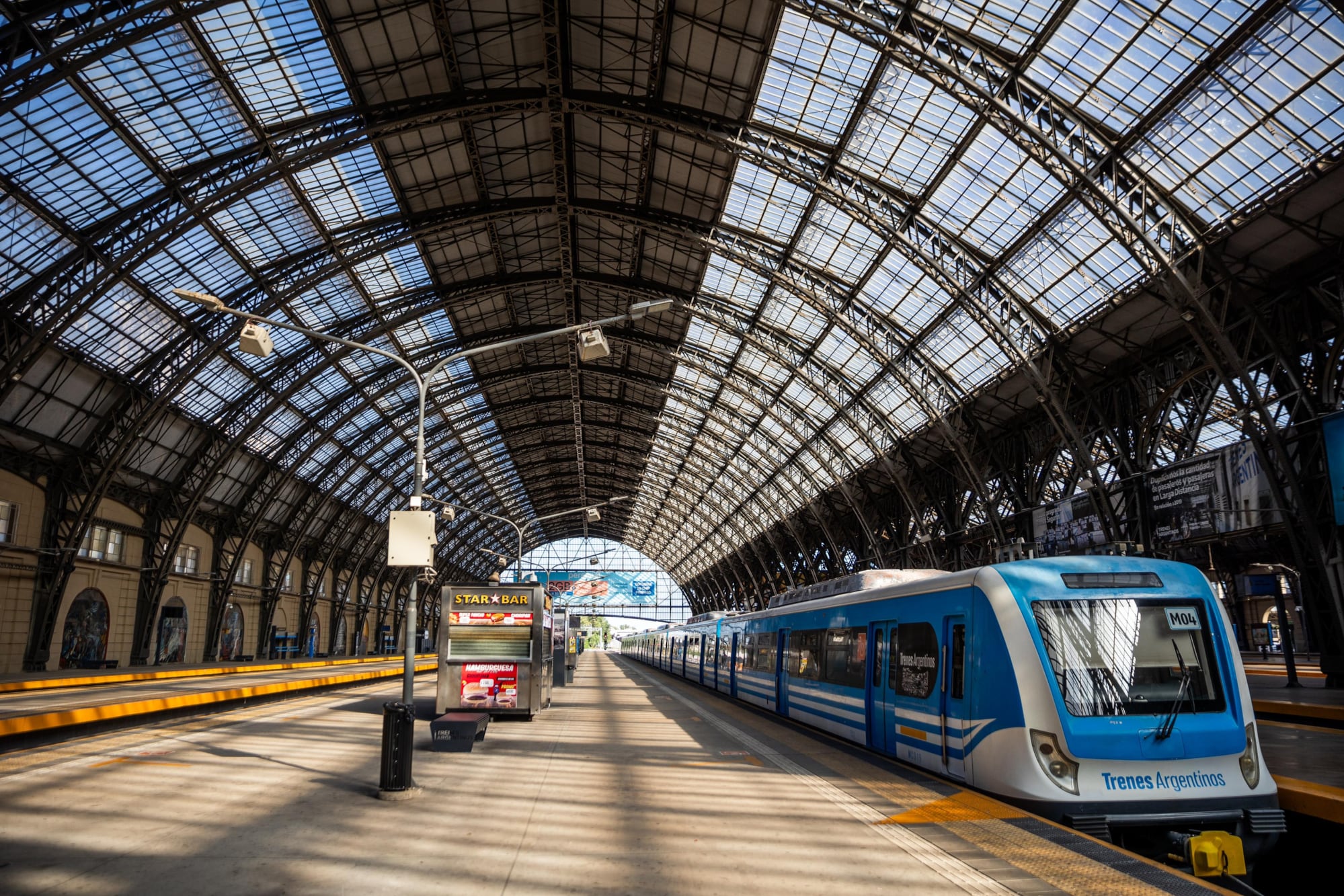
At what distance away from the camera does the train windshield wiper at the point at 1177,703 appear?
913cm

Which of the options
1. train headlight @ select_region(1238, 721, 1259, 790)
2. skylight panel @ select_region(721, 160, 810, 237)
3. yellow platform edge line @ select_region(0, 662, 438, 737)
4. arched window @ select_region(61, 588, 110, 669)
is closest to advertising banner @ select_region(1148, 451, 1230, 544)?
skylight panel @ select_region(721, 160, 810, 237)

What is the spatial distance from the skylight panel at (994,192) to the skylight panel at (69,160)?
2678 cm

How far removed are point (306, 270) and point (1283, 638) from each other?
→ 37368mm

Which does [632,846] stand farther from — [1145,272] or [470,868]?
[1145,272]

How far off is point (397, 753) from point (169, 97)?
78.8ft

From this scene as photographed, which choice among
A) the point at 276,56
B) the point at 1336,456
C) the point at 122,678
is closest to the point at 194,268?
the point at 276,56

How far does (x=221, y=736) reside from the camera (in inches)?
636

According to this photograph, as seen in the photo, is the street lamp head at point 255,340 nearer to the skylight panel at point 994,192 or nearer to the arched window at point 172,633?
the skylight panel at point 994,192

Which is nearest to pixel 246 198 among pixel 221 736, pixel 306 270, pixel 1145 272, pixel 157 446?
pixel 306 270

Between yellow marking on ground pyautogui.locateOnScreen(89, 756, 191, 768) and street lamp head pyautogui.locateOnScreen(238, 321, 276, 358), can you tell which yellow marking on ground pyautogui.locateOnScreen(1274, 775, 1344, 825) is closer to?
yellow marking on ground pyautogui.locateOnScreen(89, 756, 191, 768)

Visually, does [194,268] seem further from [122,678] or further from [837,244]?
[837,244]

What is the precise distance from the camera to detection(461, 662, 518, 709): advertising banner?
20094mm

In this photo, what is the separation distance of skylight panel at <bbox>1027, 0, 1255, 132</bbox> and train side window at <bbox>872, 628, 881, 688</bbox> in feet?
54.9

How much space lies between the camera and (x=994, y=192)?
27.8 metres
